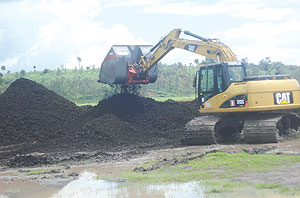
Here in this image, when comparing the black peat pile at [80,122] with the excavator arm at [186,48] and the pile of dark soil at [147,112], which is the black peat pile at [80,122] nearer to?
the pile of dark soil at [147,112]

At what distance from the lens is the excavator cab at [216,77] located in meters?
19.3

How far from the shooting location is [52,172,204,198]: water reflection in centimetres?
1111

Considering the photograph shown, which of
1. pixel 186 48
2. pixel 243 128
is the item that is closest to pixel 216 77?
pixel 243 128

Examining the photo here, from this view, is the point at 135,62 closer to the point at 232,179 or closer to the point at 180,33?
the point at 180,33

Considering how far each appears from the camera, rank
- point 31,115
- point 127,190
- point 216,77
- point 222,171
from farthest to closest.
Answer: point 31,115, point 216,77, point 222,171, point 127,190

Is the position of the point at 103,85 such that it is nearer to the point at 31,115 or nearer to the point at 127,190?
the point at 31,115

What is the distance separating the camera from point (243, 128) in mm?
18781

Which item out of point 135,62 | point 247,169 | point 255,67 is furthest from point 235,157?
point 255,67

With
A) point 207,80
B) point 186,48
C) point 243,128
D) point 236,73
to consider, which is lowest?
point 243,128

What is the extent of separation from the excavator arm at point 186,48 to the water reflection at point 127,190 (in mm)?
9768

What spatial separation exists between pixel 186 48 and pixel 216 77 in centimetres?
503

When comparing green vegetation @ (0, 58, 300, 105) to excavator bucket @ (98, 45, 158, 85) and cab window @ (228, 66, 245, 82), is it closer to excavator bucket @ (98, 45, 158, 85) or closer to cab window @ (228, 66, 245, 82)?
excavator bucket @ (98, 45, 158, 85)

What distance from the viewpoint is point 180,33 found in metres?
25.4

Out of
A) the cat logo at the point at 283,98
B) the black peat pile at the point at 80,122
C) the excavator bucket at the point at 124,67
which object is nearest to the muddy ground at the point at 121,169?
the cat logo at the point at 283,98
